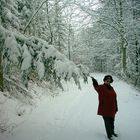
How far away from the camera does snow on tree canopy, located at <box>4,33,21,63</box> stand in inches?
226

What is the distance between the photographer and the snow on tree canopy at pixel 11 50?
5.75 metres

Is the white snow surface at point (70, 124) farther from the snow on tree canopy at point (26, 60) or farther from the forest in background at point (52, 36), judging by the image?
the snow on tree canopy at point (26, 60)

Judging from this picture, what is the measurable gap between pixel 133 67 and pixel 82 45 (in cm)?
3723

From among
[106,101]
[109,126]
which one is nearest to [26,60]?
[106,101]

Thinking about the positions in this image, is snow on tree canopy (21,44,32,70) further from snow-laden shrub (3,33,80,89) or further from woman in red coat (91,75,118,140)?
woman in red coat (91,75,118,140)

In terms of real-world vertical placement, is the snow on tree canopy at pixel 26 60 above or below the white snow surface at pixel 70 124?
above

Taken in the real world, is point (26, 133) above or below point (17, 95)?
below

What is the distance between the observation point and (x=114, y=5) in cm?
2330

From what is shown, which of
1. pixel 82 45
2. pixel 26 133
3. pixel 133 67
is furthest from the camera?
pixel 82 45

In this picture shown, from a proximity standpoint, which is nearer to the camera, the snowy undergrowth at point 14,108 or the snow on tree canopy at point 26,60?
the snow on tree canopy at point 26,60

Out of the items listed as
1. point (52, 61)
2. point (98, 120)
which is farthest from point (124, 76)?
point (52, 61)

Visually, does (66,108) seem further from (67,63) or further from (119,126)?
(67,63)

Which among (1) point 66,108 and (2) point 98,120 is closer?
(2) point 98,120

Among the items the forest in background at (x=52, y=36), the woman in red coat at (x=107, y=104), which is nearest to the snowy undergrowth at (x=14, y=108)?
the forest in background at (x=52, y=36)
